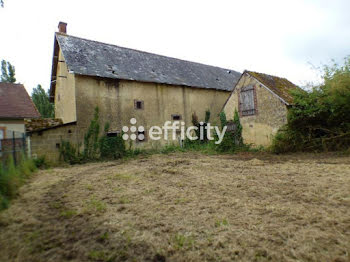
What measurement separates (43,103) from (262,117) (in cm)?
2524

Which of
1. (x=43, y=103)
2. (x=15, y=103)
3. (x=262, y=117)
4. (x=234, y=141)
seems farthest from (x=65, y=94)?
(x=43, y=103)

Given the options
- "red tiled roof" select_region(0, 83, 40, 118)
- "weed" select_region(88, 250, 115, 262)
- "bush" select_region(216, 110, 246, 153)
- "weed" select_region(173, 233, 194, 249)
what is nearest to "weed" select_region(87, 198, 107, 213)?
"weed" select_region(88, 250, 115, 262)

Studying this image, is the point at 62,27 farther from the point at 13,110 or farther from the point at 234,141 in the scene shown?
the point at 234,141

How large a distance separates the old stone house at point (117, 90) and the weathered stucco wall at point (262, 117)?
3746 millimetres

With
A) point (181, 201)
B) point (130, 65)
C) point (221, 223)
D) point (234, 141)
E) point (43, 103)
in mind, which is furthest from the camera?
point (43, 103)

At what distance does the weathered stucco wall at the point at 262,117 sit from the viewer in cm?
1115

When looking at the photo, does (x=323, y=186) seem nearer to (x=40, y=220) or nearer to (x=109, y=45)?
(x=40, y=220)

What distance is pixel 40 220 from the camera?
3.43 metres

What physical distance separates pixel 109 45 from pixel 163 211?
14667 millimetres

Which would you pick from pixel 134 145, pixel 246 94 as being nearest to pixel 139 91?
pixel 134 145

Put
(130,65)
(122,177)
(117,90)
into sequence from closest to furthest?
(122,177) < (117,90) < (130,65)

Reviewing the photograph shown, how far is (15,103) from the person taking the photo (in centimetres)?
1475

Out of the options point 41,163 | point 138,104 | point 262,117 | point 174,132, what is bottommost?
point 41,163

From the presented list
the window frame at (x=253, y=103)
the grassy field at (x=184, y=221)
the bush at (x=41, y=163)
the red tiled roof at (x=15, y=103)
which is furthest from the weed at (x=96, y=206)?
the red tiled roof at (x=15, y=103)
